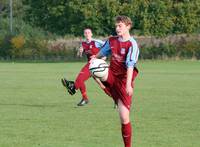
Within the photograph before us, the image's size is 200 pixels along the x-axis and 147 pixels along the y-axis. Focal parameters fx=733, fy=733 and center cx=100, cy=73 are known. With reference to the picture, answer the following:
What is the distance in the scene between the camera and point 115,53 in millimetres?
10719

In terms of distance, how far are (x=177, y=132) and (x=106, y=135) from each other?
129 centimetres

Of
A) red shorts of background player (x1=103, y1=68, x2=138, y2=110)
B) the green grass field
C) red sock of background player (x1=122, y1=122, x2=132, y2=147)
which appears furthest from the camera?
the green grass field

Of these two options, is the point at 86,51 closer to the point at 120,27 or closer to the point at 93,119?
the point at 93,119

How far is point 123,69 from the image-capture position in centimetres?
1075

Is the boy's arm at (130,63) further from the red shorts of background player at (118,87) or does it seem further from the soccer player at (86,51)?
the soccer player at (86,51)

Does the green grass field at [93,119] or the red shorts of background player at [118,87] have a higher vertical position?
the red shorts of background player at [118,87]

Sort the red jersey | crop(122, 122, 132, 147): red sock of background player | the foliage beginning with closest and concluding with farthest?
crop(122, 122, 132, 147): red sock of background player < the red jersey < the foliage

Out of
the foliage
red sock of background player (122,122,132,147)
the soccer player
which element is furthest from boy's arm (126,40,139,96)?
the foliage

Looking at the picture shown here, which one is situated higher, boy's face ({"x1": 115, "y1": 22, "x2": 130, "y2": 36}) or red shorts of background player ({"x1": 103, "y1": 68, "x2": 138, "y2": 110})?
boy's face ({"x1": 115, "y1": 22, "x2": 130, "y2": 36})

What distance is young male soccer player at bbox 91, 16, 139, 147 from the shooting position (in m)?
10.3

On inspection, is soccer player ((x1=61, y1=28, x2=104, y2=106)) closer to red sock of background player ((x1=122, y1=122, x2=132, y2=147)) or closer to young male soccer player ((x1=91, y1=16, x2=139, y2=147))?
young male soccer player ((x1=91, y1=16, x2=139, y2=147))

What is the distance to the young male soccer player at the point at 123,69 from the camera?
407 inches

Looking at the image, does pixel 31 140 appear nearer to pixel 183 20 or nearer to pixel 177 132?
pixel 177 132

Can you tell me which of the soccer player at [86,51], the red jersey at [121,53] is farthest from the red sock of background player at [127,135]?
the soccer player at [86,51]
